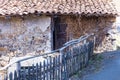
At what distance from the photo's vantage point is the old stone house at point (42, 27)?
12.4 metres

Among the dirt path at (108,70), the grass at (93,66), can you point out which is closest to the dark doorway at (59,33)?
the grass at (93,66)

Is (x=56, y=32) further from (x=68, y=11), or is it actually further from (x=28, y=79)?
(x=28, y=79)

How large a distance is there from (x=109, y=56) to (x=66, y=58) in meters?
3.19

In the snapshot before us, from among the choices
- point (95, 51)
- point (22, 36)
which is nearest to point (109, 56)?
point (95, 51)

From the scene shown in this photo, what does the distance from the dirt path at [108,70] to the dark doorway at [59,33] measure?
2574 mm

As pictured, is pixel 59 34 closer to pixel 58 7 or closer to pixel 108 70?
pixel 58 7

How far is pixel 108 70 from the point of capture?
8867 millimetres

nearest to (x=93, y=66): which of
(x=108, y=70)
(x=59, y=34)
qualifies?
(x=108, y=70)

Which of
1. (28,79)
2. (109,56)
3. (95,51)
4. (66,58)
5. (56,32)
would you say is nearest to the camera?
(28,79)

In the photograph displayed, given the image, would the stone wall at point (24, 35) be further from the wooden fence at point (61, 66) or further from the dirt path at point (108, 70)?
the wooden fence at point (61, 66)

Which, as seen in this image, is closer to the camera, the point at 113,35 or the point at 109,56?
the point at 109,56

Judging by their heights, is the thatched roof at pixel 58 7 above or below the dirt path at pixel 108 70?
above

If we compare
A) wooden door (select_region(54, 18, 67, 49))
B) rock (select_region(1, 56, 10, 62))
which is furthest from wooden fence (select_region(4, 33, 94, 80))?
rock (select_region(1, 56, 10, 62))

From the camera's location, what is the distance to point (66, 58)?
26.6ft
